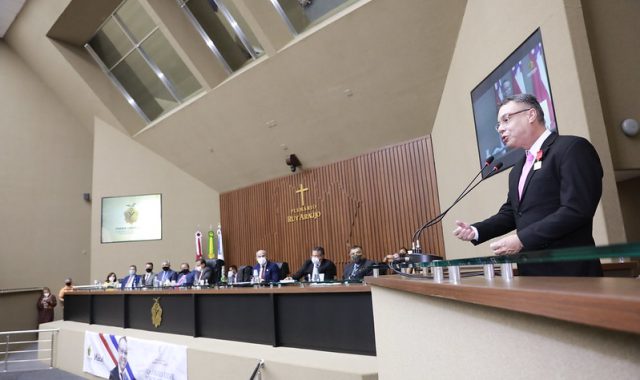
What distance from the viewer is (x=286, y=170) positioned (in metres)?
8.57

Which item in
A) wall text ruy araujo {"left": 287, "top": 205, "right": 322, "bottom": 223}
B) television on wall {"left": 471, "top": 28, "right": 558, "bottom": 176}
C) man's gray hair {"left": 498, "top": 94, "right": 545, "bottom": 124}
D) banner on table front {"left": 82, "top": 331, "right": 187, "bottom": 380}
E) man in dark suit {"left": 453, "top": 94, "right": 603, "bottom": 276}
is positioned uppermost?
television on wall {"left": 471, "top": 28, "right": 558, "bottom": 176}

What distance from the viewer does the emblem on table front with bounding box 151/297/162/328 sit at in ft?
13.7

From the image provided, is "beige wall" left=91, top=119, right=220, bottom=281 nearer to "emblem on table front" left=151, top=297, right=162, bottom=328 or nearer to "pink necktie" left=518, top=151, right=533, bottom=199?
"emblem on table front" left=151, top=297, right=162, bottom=328

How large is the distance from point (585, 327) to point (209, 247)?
32.6 feet

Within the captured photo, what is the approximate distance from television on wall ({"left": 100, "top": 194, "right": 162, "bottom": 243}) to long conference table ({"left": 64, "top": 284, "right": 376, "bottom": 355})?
597cm

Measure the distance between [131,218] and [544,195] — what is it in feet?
34.8

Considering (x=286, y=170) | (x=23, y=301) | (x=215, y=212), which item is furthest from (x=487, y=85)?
(x=23, y=301)

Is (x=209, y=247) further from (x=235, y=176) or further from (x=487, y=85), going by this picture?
(x=487, y=85)

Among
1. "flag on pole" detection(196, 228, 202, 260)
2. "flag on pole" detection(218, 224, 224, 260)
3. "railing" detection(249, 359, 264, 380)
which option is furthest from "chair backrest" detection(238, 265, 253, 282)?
"railing" detection(249, 359, 264, 380)

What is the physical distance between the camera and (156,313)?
420 centimetres

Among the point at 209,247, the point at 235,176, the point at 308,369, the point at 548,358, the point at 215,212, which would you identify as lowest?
the point at 308,369

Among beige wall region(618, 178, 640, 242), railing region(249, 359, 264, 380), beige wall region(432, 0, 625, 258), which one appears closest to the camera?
railing region(249, 359, 264, 380)

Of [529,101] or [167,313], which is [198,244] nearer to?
[167,313]

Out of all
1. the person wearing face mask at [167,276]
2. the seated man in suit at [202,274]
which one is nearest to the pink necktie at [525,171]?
the seated man in suit at [202,274]
